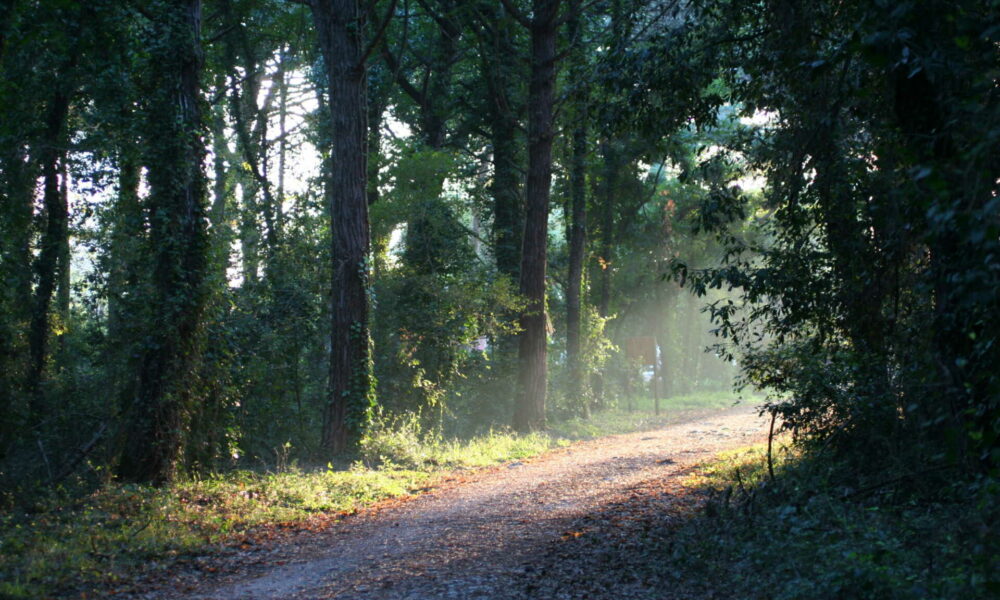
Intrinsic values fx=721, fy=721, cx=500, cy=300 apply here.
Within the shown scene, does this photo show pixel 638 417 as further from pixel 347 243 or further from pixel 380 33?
pixel 380 33

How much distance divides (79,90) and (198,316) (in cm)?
769

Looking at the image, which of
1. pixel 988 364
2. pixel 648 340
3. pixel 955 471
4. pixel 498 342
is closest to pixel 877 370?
pixel 955 471

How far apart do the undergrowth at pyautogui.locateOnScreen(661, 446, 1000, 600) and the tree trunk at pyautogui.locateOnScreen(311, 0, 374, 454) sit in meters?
7.24

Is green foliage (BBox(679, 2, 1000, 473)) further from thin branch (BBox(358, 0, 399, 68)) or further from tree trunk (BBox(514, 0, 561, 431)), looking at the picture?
tree trunk (BBox(514, 0, 561, 431))

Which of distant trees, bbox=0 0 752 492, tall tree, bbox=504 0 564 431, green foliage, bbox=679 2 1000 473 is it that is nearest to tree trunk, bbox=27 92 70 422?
distant trees, bbox=0 0 752 492

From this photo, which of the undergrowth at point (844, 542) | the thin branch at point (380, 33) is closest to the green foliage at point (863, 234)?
the undergrowth at point (844, 542)

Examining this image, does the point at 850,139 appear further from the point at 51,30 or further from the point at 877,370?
the point at 51,30

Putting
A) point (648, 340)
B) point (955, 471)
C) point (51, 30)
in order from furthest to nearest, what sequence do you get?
point (648, 340)
point (51, 30)
point (955, 471)

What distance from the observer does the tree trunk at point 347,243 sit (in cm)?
1302

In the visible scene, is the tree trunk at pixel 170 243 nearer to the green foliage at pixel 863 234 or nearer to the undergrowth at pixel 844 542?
the green foliage at pixel 863 234

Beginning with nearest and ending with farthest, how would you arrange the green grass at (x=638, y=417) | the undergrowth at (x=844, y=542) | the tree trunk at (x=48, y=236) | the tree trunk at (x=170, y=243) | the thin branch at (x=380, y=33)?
the undergrowth at (x=844, y=542) < the tree trunk at (x=170, y=243) < the thin branch at (x=380, y=33) < the tree trunk at (x=48, y=236) < the green grass at (x=638, y=417)

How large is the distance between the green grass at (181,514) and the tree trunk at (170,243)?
857 mm

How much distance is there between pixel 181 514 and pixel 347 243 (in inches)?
237

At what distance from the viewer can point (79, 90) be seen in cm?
1499
